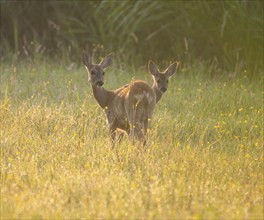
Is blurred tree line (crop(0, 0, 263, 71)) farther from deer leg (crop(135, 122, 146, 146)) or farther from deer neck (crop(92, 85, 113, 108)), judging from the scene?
deer leg (crop(135, 122, 146, 146))

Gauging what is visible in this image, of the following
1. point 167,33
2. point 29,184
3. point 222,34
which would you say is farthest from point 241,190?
point 167,33

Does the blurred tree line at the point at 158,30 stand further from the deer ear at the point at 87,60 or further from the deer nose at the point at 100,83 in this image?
the deer nose at the point at 100,83

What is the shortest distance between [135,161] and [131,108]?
0.90m

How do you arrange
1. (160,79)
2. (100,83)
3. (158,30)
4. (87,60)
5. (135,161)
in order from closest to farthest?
1. (135,161)
2. (100,83)
3. (160,79)
4. (87,60)
5. (158,30)

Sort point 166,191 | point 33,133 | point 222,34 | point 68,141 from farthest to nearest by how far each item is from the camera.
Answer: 1. point 222,34
2. point 33,133
3. point 68,141
4. point 166,191

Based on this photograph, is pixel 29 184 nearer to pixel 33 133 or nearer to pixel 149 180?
pixel 149 180

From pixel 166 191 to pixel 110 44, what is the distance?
27.8 feet

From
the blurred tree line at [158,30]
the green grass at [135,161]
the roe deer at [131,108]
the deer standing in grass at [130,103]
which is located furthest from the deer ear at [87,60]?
the blurred tree line at [158,30]

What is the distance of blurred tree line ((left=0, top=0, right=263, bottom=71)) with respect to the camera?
13.1 meters

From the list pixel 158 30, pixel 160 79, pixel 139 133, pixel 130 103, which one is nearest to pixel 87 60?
pixel 160 79

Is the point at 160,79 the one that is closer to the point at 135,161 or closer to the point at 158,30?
the point at 135,161

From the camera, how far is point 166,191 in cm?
605

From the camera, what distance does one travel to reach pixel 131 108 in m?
8.04

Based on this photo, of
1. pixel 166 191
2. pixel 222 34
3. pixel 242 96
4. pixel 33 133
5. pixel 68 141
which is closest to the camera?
pixel 166 191
